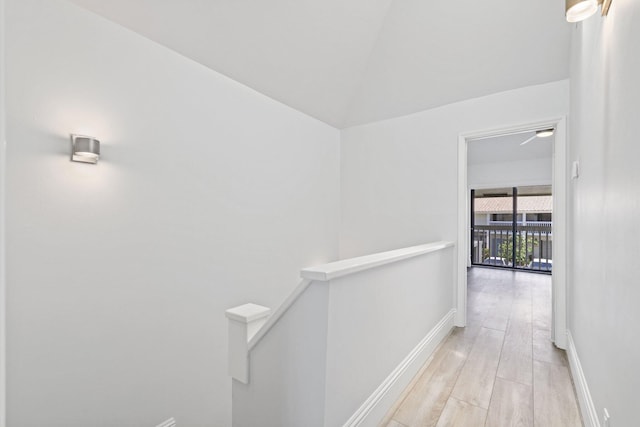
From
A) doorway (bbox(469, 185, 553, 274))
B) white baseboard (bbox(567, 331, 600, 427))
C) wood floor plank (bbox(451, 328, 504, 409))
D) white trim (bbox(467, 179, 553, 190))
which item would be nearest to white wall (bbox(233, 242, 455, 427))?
wood floor plank (bbox(451, 328, 504, 409))

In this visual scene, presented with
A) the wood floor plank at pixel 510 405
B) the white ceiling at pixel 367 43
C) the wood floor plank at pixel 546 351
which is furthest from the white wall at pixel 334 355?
the white ceiling at pixel 367 43

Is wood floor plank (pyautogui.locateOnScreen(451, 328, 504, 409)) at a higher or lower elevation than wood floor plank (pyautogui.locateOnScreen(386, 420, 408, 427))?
higher

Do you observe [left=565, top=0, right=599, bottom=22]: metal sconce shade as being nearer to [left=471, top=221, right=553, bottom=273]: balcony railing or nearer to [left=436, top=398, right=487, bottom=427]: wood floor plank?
[left=436, top=398, right=487, bottom=427]: wood floor plank

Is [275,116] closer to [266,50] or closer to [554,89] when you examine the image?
[266,50]

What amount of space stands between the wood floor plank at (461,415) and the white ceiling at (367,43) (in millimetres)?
2814

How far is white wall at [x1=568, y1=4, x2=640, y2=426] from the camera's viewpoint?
98 cm

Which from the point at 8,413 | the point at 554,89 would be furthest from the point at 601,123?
the point at 8,413

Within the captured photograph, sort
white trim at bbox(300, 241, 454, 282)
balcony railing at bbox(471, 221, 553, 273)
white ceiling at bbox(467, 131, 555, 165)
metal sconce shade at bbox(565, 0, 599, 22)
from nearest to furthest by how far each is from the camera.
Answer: metal sconce shade at bbox(565, 0, 599, 22), white trim at bbox(300, 241, 454, 282), white ceiling at bbox(467, 131, 555, 165), balcony railing at bbox(471, 221, 553, 273)

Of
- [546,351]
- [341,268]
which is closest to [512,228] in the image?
[546,351]

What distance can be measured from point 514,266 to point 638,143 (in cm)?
639

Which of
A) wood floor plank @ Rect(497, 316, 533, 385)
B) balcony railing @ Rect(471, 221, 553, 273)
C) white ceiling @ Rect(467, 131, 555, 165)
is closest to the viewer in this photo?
wood floor plank @ Rect(497, 316, 533, 385)

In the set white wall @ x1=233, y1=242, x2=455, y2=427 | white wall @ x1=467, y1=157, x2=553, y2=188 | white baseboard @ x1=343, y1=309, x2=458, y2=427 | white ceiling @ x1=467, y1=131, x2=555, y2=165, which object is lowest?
white baseboard @ x1=343, y1=309, x2=458, y2=427

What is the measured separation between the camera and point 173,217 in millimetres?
2434

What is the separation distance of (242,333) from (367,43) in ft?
9.92
